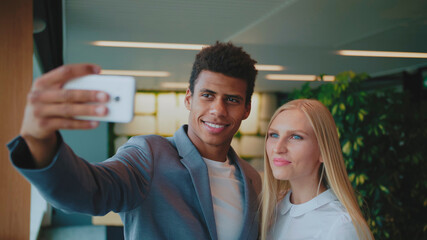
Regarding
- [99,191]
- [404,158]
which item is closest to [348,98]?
[404,158]

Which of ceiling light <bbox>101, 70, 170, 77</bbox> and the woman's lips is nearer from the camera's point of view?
the woman's lips

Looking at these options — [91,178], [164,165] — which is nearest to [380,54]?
[164,165]

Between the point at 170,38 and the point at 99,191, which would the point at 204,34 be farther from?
the point at 99,191

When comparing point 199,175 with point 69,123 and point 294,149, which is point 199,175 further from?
point 69,123

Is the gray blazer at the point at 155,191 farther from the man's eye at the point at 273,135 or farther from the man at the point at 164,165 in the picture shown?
the man's eye at the point at 273,135

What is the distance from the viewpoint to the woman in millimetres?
1590

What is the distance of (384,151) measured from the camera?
3514 millimetres

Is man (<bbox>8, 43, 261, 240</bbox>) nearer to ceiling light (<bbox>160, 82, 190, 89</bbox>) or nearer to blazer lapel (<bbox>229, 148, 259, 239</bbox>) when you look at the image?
blazer lapel (<bbox>229, 148, 259, 239</bbox>)

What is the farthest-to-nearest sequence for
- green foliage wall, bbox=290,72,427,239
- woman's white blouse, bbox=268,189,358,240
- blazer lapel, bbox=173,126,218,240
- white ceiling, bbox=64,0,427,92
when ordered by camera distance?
white ceiling, bbox=64,0,427,92, green foliage wall, bbox=290,72,427,239, woman's white blouse, bbox=268,189,358,240, blazer lapel, bbox=173,126,218,240

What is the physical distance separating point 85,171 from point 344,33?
480 cm

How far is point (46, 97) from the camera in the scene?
0.67 meters

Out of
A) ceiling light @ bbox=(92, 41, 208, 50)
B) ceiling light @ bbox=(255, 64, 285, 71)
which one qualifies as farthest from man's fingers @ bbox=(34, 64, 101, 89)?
ceiling light @ bbox=(255, 64, 285, 71)

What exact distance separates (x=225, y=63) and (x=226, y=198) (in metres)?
0.54

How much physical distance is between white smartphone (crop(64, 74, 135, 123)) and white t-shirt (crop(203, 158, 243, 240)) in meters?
0.85
